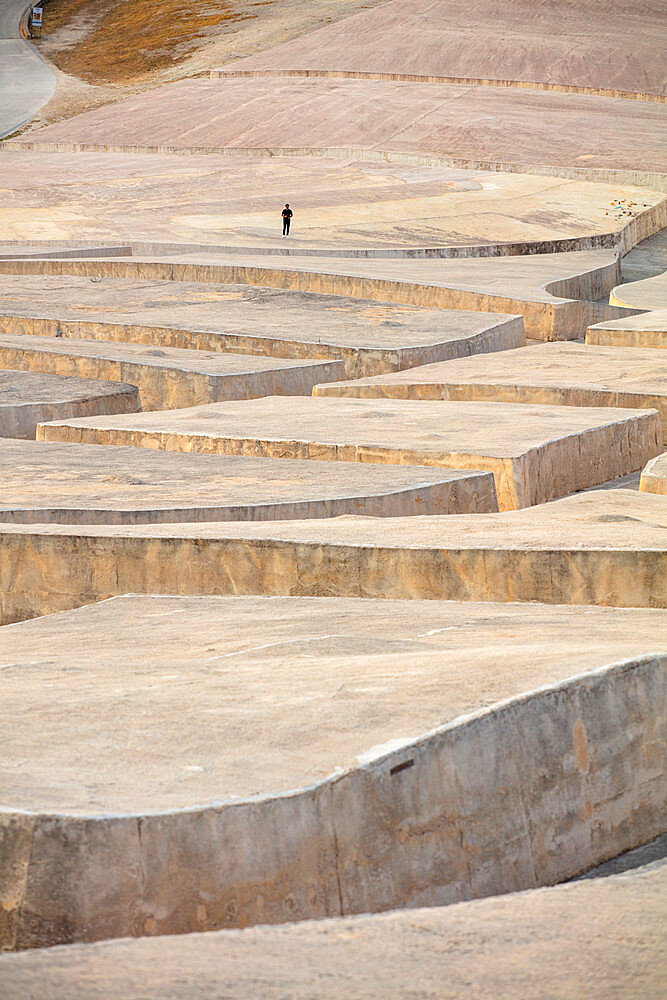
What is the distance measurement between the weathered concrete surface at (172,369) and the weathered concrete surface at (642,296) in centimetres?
509

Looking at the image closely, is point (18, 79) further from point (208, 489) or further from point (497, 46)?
point (208, 489)

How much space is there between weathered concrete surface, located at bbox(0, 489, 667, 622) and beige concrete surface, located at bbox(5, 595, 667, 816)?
59cm

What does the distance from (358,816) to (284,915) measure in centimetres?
35

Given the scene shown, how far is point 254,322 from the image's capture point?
1459cm

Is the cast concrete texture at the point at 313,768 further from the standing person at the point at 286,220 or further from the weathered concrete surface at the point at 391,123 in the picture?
the weathered concrete surface at the point at 391,123

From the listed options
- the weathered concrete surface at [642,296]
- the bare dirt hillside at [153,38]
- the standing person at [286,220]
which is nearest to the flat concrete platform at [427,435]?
the weathered concrete surface at [642,296]

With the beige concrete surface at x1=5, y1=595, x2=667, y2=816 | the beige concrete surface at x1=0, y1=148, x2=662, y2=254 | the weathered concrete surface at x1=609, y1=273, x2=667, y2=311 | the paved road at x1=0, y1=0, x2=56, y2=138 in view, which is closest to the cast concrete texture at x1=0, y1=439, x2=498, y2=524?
the beige concrete surface at x1=5, y1=595, x2=667, y2=816

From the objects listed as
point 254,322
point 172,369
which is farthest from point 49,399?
point 254,322

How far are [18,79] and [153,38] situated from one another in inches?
190

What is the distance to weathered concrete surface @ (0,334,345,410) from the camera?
A: 12141mm

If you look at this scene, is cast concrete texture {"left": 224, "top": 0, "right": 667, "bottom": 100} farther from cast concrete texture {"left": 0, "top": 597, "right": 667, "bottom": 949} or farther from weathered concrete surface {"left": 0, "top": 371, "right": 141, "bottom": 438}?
cast concrete texture {"left": 0, "top": 597, "right": 667, "bottom": 949}

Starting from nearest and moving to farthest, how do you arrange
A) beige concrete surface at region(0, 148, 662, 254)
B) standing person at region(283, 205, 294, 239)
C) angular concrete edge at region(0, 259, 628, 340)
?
angular concrete edge at region(0, 259, 628, 340)
standing person at region(283, 205, 294, 239)
beige concrete surface at region(0, 148, 662, 254)

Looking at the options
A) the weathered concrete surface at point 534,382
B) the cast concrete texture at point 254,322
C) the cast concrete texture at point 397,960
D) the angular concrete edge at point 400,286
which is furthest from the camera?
the angular concrete edge at point 400,286

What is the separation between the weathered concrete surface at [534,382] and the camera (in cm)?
1124
